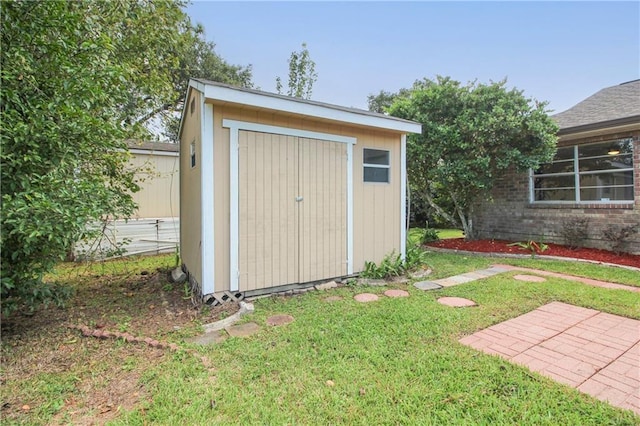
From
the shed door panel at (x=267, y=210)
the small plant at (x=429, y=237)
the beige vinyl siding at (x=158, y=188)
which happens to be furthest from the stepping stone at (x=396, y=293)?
the beige vinyl siding at (x=158, y=188)

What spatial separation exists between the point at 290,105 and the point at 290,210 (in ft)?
4.48

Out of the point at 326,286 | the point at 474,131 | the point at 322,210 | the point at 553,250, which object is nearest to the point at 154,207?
the point at 322,210

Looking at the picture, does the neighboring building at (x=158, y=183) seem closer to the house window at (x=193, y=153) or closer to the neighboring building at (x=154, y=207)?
the neighboring building at (x=154, y=207)

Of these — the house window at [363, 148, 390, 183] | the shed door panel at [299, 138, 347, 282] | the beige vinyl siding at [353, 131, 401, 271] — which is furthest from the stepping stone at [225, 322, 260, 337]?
the house window at [363, 148, 390, 183]

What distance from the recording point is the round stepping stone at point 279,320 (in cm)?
332

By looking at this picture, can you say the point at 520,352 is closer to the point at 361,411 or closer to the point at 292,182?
the point at 361,411

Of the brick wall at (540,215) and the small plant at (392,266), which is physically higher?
the brick wall at (540,215)

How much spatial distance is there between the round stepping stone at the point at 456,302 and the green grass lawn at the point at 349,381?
0.28 meters

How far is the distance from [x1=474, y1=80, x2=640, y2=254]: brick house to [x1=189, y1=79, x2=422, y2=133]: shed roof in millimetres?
5068

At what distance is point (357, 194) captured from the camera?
4.95 meters

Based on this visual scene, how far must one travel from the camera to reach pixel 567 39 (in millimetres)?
8703

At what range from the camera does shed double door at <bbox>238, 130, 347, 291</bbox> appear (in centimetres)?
403

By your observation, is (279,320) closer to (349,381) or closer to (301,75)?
(349,381)

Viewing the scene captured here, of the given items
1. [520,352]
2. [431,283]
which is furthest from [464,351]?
[431,283]
